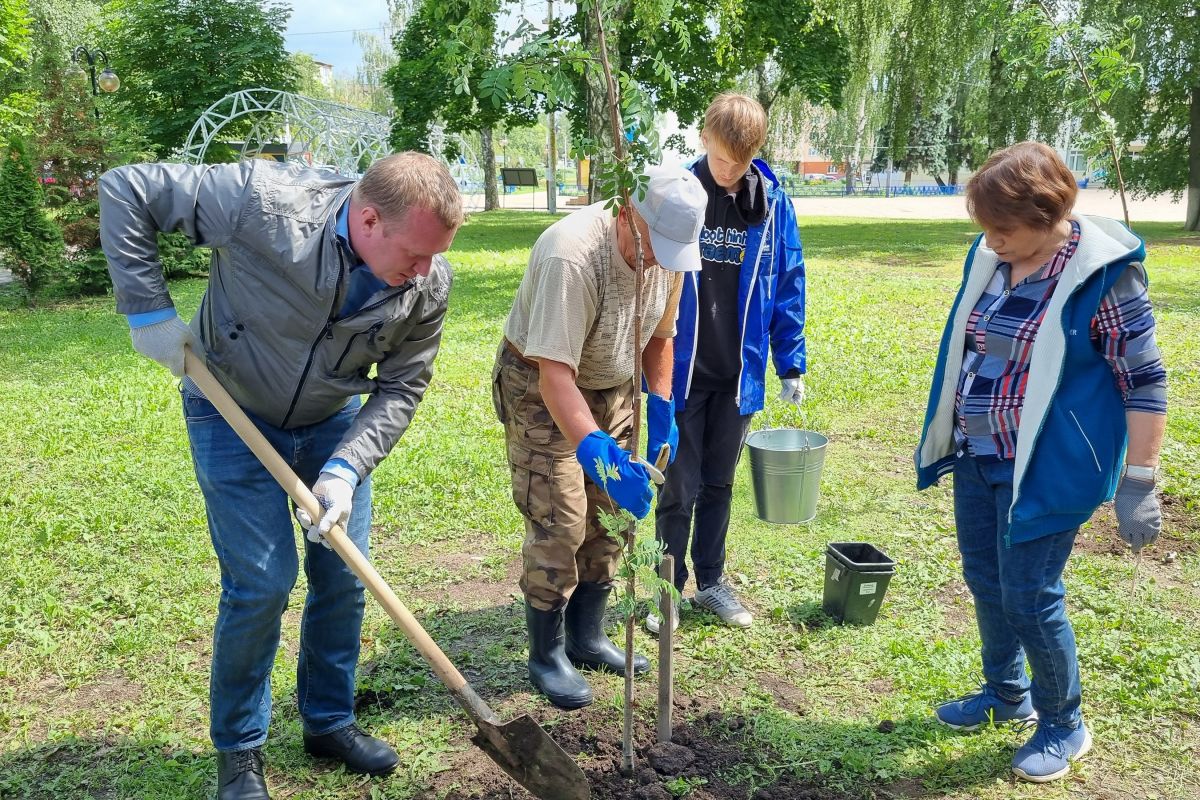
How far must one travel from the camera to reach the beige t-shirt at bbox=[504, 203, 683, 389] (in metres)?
2.46

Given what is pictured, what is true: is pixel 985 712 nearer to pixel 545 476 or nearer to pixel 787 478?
pixel 787 478

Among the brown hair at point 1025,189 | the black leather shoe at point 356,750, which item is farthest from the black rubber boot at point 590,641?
the brown hair at point 1025,189

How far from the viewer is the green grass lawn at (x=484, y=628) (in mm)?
2730

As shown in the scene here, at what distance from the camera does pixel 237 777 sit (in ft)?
8.00

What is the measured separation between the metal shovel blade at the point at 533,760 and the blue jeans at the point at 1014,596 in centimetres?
129

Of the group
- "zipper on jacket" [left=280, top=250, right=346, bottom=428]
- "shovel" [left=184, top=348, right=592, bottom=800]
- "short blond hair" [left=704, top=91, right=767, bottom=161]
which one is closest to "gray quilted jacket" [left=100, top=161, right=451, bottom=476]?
"zipper on jacket" [left=280, top=250, right=346, bottom=428]

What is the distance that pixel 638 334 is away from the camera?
2285mm

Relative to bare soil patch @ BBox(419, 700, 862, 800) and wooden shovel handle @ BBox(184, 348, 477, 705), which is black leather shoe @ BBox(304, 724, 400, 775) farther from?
wooden shovel handle @ BBox(184, 348, 477, 705)

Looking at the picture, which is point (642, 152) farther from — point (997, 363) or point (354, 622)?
point (354, 622)

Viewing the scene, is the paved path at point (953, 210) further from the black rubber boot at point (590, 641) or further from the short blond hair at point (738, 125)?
the black rubber boot at point (590, 641)

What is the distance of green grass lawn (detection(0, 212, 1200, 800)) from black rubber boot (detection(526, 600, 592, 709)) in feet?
0.29

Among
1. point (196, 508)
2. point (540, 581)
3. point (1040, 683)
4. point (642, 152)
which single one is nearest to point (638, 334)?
point (642, 152)

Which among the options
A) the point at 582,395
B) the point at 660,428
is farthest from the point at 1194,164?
the point at 582,395

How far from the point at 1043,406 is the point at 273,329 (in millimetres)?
1980
